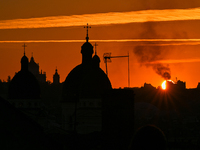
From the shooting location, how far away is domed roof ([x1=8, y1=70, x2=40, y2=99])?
353 feet

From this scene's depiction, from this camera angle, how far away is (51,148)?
25344 millimetres

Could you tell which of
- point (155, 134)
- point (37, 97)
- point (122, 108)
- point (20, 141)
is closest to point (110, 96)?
point (122, 108)

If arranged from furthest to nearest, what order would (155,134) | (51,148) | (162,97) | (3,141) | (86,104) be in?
1. (162,97)
2. (86,104)
3. (51,148)
4. (3,141)
5. (155,134)

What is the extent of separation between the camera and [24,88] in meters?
108

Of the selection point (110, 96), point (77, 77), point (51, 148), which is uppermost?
point (77, 77)

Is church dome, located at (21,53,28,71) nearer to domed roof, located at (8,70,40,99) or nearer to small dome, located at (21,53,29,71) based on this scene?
small dome, located at (21,53,29,71)

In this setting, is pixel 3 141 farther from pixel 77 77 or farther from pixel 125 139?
pixel 77 77

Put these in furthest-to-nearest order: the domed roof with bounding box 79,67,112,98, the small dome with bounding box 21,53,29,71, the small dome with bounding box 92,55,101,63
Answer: the small dome with bounding box 21,53,29,71 < the small dome with bounding box 92,55,101,63 < the domed roof with bounding box 79,67,112,98

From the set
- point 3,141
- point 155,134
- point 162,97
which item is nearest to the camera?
point 155,134

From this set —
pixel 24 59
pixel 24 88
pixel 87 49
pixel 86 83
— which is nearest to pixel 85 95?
pixel 86 83

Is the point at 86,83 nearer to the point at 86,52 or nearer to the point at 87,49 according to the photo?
the point at 86,52

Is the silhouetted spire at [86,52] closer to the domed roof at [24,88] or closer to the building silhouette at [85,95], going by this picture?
the building silhouette at [85,95]

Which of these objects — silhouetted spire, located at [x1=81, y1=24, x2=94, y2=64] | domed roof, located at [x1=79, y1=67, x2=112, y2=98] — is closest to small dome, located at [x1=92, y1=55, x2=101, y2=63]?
silhouetted spire, located at [x1=81, y1=24, x2=94, y2=64]

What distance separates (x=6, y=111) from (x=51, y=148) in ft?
6.82
